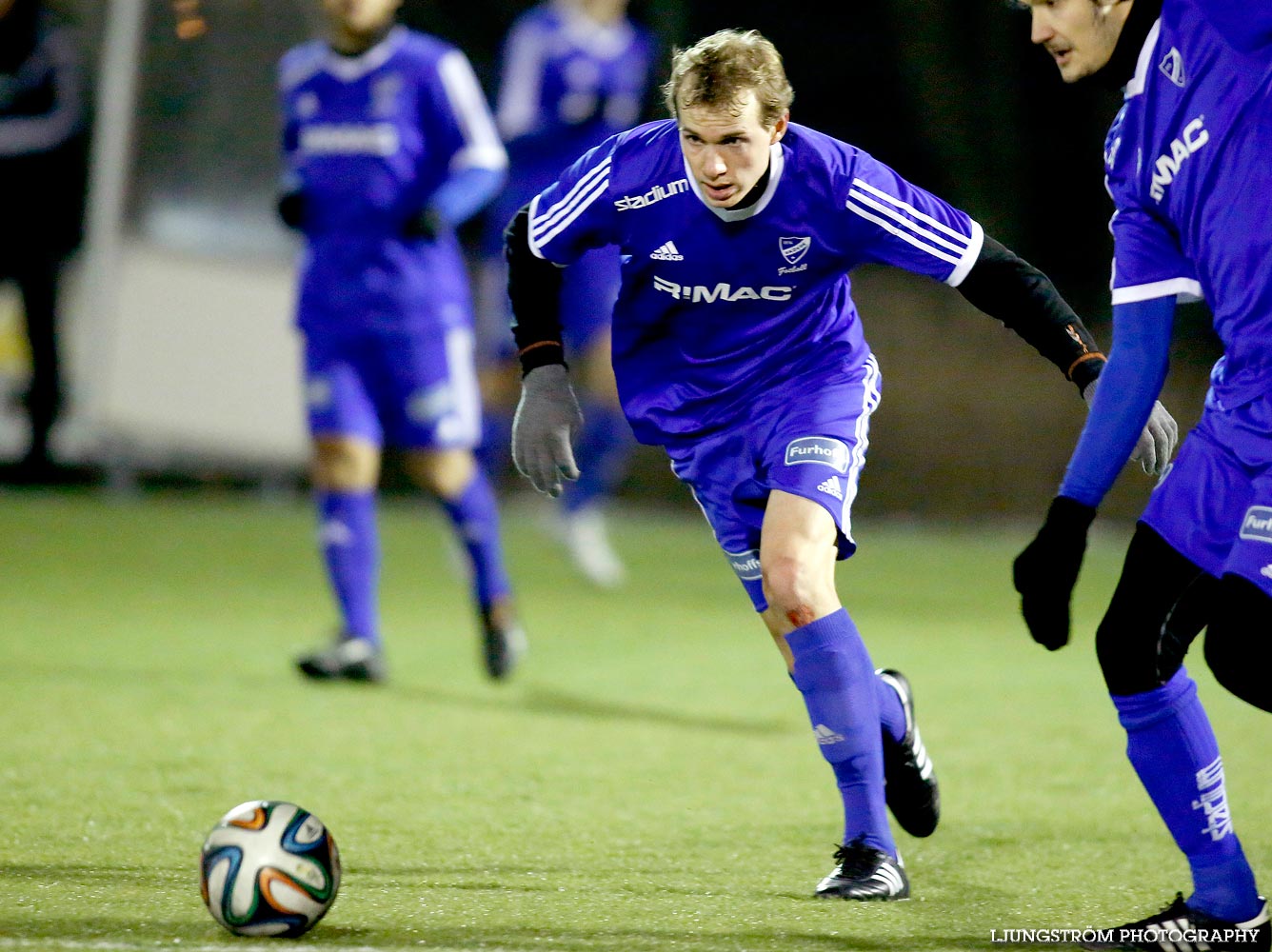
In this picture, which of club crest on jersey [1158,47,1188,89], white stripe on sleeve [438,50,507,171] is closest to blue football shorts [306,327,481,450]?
white stripe on sleeve [438,50,507,171]

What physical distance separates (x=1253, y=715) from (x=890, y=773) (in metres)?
2.20

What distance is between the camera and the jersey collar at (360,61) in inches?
232

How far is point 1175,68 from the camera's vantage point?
2.77 metres

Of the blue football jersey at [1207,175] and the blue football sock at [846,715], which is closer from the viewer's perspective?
the blue football jersey at [1207,175]

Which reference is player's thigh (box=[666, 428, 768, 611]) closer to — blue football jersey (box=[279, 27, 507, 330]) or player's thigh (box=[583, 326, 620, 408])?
blue football jersey (box=[279, 27, 507, 330])

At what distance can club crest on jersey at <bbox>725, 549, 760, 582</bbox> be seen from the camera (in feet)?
11.9

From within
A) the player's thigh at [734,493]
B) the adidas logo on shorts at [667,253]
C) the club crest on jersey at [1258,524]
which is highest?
the club crest on jersey at [1258,524]

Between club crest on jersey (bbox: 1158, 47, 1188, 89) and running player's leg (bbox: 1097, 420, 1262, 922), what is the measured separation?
55 cm

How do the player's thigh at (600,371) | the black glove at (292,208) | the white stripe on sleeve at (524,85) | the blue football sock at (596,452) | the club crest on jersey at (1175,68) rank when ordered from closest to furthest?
1. the club crest on jersey at (1175,68)
2. the black glove at (292,208)
3. the player's thigh at (600,371)
4. the blue football sock at (596,452)
5. the white stripe on sleeve at (524,85)

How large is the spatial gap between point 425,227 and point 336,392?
64 centimetres

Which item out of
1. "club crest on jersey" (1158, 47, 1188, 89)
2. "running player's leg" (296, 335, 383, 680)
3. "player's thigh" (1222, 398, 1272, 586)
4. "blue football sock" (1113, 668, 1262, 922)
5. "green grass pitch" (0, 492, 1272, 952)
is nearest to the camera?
"player's thigh" (1222, 398, 1272, 586)

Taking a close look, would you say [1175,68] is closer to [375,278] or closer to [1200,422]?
[1200,422]

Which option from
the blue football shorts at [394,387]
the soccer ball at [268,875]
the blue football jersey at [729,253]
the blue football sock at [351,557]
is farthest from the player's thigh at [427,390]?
the soccer ball at [268,875]

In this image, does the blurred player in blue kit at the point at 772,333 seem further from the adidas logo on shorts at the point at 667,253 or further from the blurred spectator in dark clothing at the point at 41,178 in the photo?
the blurred spectator in dark clothing at the point at 41,178
